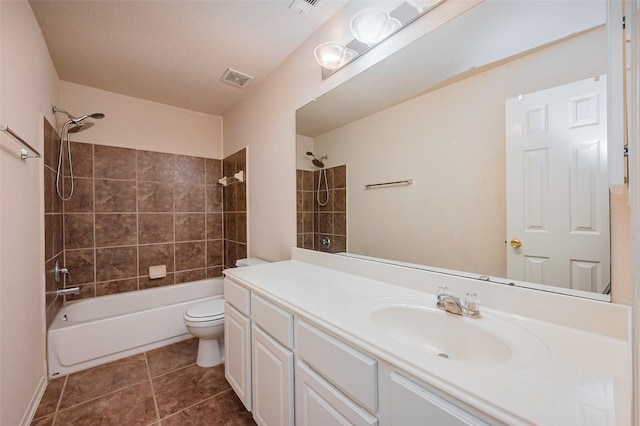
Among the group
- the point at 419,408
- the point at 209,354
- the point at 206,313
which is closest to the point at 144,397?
the point at 209,354

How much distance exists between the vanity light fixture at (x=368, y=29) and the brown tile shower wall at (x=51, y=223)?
2.08m

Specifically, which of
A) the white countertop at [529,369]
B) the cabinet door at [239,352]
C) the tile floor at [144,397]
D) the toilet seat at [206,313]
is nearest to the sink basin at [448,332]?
the white countertop at [529,369]

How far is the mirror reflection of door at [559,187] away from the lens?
792 mm

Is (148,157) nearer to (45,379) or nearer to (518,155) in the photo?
(45,379)

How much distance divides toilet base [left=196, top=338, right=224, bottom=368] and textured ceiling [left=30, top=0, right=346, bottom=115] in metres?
2.23

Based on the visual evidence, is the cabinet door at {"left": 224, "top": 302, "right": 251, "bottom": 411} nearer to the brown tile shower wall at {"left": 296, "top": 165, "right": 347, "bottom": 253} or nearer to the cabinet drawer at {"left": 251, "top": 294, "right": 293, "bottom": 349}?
the cabinet drawer at {"left": 251, "top": 294, "right": 293, "bottom": 349}

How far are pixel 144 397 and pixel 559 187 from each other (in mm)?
2469

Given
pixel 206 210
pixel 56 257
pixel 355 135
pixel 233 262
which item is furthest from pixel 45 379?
pixel 355 135

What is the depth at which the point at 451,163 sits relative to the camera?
1.14m

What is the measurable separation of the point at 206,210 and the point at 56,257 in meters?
1.34

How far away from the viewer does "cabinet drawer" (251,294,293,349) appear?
1.08 m

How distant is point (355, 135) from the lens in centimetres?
155

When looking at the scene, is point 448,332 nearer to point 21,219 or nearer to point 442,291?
point 442,291

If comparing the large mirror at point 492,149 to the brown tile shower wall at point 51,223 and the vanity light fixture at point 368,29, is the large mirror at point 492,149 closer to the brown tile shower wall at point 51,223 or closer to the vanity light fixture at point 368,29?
the vanity light fixture at point 368,29
